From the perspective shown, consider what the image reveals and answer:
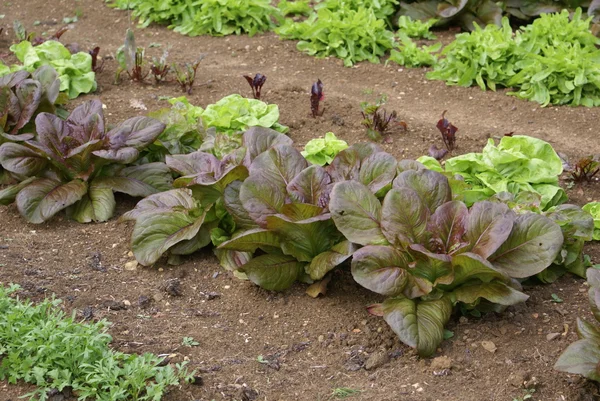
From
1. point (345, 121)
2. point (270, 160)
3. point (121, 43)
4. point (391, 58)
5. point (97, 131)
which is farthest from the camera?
point (121, 43)

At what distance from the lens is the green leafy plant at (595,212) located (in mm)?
4504

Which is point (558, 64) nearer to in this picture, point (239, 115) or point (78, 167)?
point (239, 115)

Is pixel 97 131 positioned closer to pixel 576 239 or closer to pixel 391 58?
pixel 576 239

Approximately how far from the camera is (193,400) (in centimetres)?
329

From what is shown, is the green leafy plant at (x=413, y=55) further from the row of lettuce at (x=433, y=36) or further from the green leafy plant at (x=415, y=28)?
the green leafy plant at (x=415, y=28)

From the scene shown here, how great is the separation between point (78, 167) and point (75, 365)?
76.5 inches

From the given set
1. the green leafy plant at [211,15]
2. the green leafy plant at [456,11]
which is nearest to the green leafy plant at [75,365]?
the green leafy plant at [211,15]

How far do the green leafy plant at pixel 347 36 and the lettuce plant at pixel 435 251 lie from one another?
12.3 ft

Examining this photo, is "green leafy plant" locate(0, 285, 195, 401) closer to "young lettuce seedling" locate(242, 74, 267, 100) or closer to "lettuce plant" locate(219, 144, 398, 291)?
"lettuce plant" locate(219, 144, 398, 291)

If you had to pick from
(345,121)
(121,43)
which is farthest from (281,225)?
(121,43)

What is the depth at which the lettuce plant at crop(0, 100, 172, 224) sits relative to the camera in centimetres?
483

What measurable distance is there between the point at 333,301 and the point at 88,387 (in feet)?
4.57

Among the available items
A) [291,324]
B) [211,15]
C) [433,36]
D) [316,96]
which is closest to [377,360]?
[291,324]

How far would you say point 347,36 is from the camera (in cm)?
750
